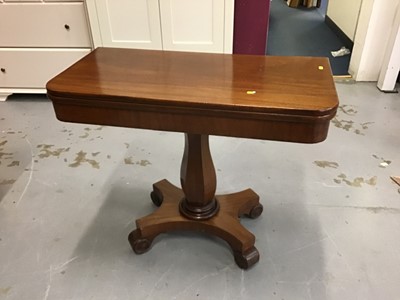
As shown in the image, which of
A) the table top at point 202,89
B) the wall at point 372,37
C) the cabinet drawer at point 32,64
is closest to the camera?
the table top at point 202,89

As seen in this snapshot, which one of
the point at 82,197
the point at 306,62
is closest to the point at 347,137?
the point at 306,62

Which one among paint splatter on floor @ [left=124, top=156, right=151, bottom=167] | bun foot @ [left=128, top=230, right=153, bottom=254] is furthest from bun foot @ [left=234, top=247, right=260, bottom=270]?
paint splatter on floor @ [left=124, top=156, right=151, bottom=167]

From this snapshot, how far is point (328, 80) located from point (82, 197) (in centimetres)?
108

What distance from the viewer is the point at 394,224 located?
131 cm

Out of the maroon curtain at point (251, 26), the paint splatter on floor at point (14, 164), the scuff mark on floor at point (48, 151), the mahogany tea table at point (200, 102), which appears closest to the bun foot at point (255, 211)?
the mahogany tea table at point (200, 102)

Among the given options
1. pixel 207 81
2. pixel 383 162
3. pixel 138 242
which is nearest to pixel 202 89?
pixel 207 81

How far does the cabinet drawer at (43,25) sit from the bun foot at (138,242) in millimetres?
1356

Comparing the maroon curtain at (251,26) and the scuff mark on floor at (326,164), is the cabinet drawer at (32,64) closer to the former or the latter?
the maroon curtain at (251,26)

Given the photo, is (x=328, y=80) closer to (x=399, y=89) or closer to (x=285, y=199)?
(x=285, y=199)

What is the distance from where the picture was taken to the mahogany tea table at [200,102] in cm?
79

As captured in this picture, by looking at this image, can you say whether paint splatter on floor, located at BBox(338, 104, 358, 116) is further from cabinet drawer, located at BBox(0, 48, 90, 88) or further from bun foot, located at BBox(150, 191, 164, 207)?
cabinet drawer, located at BBox(0, 48, 90, 88)

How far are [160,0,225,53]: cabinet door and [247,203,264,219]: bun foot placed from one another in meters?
1.04

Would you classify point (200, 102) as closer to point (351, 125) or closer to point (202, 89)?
point (202, 89)

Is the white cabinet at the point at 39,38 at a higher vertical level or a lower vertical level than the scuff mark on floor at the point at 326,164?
higher
